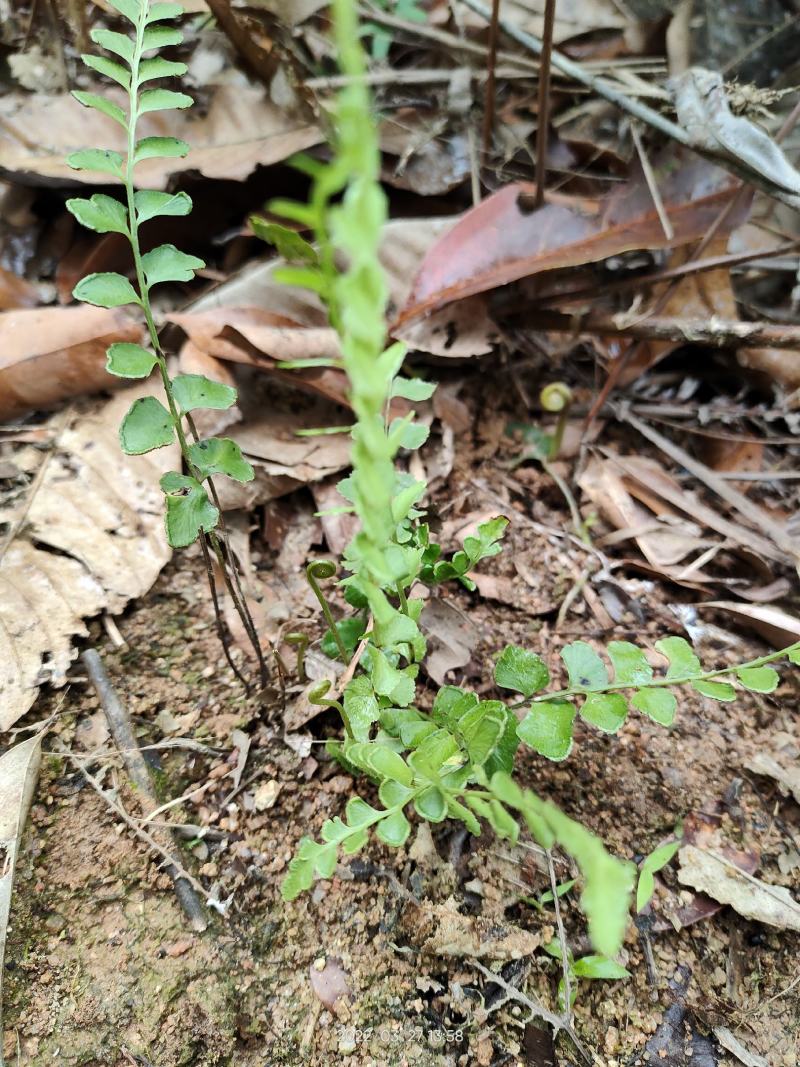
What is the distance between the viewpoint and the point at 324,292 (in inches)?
24.1

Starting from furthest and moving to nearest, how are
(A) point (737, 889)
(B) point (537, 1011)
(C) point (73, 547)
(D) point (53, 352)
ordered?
(D) point (53, 352) < (C) point (73, 547) < (A) point (737, 889) < (B) point (537, 1011)

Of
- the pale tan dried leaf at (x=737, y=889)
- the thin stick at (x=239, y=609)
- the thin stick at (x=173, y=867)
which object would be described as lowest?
the pale tan dried leaf at (x=737, y=889)

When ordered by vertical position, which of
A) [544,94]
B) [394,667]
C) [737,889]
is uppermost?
[544,94]

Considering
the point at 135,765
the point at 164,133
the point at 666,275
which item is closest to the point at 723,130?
the point at 666,275

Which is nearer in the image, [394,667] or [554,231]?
[394,667]

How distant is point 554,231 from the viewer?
183 centimetres

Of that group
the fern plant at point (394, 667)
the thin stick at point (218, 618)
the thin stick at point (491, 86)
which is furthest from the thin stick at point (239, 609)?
the thin stick at point (491, 86)

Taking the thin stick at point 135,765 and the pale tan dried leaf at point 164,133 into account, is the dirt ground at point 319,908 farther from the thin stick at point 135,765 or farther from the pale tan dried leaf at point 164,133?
the pale tan dried leaf at point 164,133

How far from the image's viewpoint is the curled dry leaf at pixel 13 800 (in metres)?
1.01

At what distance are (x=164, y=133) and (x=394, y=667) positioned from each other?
166 cm

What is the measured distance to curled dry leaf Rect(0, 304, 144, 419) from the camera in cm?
151

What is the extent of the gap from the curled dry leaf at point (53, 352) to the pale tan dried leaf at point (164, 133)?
452 millimetres

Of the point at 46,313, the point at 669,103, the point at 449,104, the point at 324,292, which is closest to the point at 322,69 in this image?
the point at 449,104

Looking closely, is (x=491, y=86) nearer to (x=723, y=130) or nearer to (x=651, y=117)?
(x=651, y=117)
